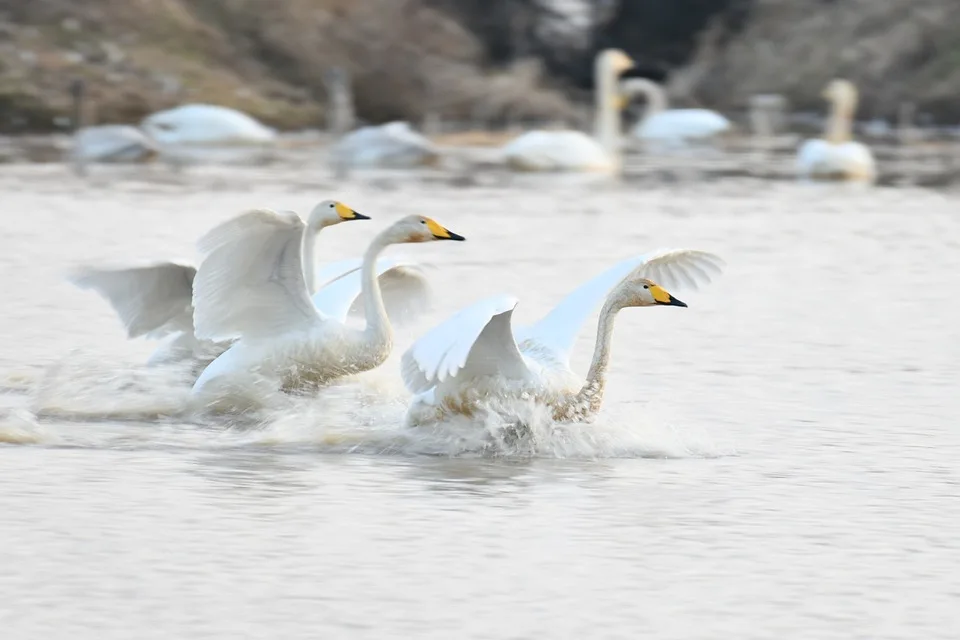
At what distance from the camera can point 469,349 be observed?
789cm

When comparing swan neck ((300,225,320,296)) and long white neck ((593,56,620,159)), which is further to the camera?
long white neck ((593,56,620,159))

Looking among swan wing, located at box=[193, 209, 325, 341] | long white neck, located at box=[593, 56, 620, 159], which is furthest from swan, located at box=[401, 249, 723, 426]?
long white neck, located at box=[593, 56, 620, 159]

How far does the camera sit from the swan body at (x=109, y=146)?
26.8m

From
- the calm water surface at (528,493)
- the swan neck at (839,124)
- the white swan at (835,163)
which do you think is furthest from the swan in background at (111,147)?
the calm water surface at (528,493)

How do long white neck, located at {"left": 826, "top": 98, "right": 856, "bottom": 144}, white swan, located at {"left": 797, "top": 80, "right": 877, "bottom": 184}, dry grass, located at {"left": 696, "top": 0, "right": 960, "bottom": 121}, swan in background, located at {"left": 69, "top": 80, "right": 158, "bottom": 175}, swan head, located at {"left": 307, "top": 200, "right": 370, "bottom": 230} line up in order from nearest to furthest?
swan head, located at {"left": 307, "top": 200, "right": 370, "bottom": 230}, white swan, located at {"left": 797, "top": 80, "right": 877, "bottom": 184}, swan in background, located at {"left": 69, "top": 80, "right": 158, "bottom": 175}, long white neck, located at {"left": 826, "top": 98, "right": 856, "bottom": 144}, dry grass, located at {"left": 696, "top": 0, "right": 960, "bottom": 121}

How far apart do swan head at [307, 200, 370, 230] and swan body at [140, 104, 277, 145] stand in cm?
1889

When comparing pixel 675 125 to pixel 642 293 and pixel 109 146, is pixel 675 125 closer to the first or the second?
pixel 109 146

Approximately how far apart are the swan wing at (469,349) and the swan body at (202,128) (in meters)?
20.6

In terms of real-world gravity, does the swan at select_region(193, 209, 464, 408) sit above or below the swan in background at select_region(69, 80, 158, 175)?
below

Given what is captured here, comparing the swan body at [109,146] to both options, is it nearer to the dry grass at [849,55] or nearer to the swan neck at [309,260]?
the swan neck at [309,260]

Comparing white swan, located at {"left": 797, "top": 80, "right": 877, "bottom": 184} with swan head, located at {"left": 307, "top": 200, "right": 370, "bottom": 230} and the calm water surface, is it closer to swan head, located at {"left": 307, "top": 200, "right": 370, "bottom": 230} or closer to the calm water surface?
the calm water surface

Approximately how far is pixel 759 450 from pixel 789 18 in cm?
3692

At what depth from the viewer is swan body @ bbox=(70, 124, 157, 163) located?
26766mm

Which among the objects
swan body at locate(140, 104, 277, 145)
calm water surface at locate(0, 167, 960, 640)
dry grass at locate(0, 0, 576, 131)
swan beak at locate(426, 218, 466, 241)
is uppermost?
dry grass at locate(0, 0, 576, 131)
